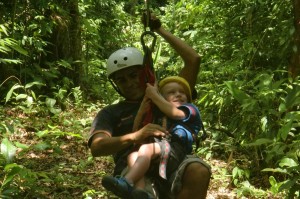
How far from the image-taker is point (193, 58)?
308 cm

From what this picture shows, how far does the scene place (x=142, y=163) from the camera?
2.56 metres

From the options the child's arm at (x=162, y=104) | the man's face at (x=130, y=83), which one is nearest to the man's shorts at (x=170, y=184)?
the child's arm at (x=162, y=104)

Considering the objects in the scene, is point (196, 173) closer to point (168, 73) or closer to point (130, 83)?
point (130, 83)

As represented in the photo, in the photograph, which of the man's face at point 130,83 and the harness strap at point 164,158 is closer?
the harness strap at point 164,158

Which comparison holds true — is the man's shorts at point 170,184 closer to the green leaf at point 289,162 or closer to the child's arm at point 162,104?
the child's arm at point 162,104

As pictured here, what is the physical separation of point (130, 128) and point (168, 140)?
349mm

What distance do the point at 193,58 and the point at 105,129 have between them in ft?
2.80

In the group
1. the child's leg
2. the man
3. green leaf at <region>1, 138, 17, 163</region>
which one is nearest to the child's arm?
the man

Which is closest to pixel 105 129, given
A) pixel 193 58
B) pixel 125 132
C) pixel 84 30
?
pixel 125 132

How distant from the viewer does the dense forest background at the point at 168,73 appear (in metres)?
3.67

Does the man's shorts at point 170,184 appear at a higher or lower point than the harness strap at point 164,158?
lower

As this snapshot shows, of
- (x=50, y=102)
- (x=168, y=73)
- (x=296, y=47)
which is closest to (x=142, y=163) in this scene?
(x=296, y=47)

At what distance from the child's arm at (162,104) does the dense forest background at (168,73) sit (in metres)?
0.55

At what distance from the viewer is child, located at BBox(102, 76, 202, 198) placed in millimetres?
2549
